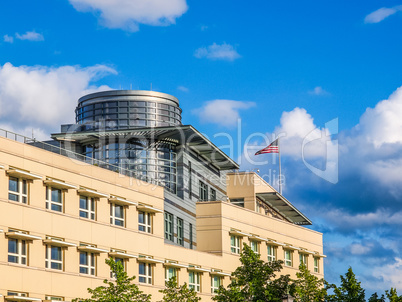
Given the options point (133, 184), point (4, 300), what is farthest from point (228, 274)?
point (4, 300)

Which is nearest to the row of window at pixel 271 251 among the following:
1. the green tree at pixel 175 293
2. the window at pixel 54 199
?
the green tree at pixel 175 293

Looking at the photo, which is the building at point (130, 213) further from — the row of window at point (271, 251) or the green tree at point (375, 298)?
the green tree at point (375, 298)

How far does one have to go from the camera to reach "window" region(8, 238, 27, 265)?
48938 mm

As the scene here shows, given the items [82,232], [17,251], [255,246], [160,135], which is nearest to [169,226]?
[160,135]

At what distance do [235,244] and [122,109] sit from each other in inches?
729

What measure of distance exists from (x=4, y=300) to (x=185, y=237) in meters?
25.6

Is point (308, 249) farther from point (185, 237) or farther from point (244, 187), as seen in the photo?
point (185, 237)

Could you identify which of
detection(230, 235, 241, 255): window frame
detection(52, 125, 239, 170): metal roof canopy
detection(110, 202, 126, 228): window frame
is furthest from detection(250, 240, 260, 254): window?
detection(110, 202, 126, 228): window frame

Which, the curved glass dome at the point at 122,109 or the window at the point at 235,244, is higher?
the curved glass dome at the point at 122,109

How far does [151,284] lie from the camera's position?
205 feet

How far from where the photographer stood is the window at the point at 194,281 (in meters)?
68.4

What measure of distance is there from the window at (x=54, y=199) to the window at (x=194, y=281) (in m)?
18.2

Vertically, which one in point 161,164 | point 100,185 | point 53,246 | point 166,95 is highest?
point 166,95

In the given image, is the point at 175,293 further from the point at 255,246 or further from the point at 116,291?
the point at 255,246
